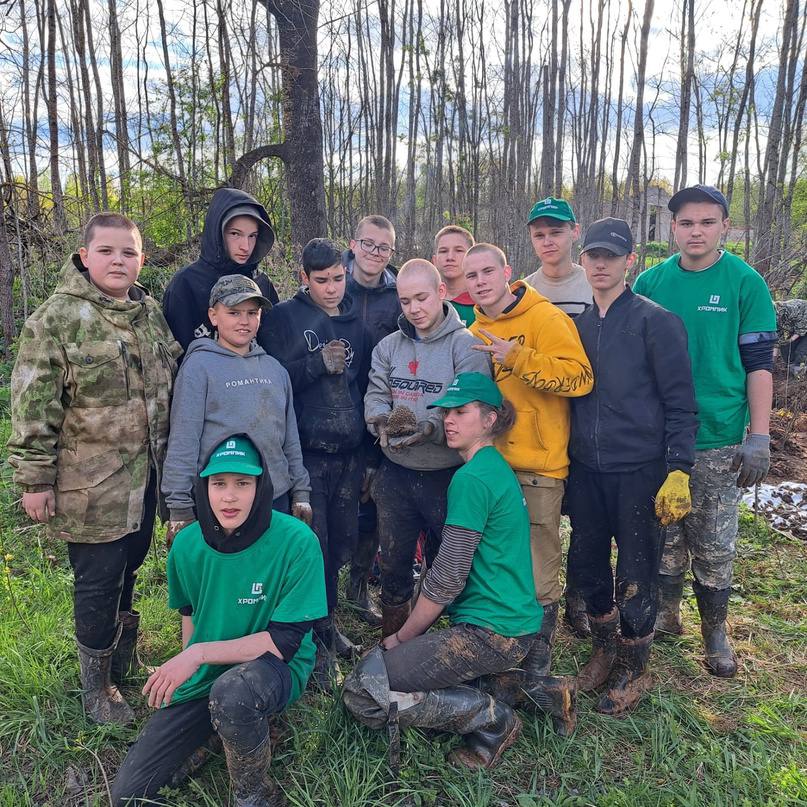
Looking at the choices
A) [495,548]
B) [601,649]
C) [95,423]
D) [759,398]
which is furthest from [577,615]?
[95,423]

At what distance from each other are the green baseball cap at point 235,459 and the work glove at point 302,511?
55 cm

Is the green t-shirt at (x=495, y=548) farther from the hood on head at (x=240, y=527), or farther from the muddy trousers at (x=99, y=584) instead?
the muddy trousers at (x=99, y=584)

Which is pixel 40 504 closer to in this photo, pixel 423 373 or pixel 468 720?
pixel 423 373

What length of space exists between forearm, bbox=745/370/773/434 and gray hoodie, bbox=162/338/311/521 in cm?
237

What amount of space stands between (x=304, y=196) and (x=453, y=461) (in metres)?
4.70

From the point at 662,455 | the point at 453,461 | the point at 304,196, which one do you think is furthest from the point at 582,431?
the point at 304,196

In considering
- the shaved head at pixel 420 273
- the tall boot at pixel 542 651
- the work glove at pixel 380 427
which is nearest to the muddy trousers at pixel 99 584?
the work glove at pixel 380 427

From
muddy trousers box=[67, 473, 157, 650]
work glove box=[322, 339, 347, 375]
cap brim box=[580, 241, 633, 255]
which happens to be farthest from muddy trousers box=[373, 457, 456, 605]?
cap brim box=[580, 241, 633, 255]

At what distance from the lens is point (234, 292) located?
269 centimetres

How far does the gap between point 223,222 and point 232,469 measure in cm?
138

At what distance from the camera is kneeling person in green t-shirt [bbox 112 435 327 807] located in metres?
2.24

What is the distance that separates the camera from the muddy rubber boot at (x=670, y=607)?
3.60m

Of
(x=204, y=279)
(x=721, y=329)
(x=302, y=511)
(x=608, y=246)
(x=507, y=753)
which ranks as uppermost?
(x=608, y=246)

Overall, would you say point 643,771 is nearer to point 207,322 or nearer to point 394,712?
point 394,712
